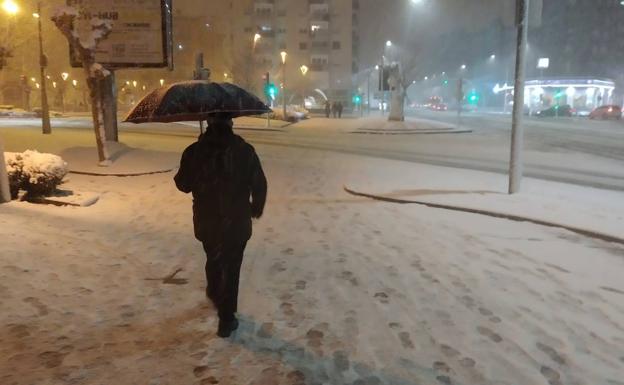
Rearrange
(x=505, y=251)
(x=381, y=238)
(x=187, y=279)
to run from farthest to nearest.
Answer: (x=381, y=238) < (x=505, y=251) < (x=187, y=279)

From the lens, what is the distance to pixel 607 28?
82.6 m

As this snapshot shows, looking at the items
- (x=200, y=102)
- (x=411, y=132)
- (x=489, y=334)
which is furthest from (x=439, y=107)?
(x=200, y=102)

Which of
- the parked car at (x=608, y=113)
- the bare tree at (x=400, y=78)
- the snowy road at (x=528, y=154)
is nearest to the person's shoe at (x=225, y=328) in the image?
the snowy road at (x=528, y=154)

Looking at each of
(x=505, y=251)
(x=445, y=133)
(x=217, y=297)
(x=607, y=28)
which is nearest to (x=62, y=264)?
(x=217, y=297)

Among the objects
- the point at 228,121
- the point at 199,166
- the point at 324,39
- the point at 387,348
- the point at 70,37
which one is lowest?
the point at 387,348

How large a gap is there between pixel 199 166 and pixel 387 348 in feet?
6.50

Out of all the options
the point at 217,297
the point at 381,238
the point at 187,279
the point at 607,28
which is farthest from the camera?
the point at 607,28

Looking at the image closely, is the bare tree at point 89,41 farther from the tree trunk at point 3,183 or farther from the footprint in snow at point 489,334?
the footprint in snow at point 489,334

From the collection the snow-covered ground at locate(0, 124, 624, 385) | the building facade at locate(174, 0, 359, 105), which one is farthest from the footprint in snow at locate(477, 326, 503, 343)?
the building facade at locate(174, 0, 359, 105)

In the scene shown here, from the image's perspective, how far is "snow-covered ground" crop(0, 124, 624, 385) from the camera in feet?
12.7

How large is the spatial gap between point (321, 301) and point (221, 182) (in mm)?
1695

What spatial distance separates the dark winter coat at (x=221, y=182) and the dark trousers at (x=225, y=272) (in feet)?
0.26

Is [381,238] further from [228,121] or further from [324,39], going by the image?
[324,39]

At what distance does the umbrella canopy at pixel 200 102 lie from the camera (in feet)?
13.8
